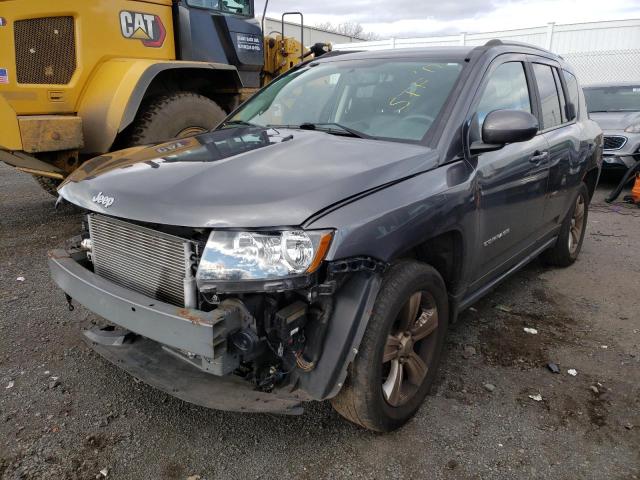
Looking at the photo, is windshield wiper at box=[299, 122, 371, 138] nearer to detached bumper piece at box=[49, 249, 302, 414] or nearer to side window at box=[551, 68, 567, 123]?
detached bumper piece at box=[49, 249, 302, 414]

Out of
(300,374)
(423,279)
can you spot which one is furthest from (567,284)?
(300,374)

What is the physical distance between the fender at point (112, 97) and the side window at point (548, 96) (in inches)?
137

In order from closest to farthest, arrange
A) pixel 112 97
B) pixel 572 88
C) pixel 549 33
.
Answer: pixel 572 88 < pixel 112 97 < pixel 549 33

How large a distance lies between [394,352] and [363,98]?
1568mm

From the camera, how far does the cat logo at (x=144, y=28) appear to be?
525cm

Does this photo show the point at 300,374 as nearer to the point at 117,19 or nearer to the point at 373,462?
the point at 373,462

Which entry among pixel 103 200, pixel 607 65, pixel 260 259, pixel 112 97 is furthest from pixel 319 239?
pixel 607 65

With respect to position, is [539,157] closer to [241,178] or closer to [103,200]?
[241,178]

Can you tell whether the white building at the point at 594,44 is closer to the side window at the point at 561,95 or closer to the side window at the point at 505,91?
the side window at the point at 561,95

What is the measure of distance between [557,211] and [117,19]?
4.58m

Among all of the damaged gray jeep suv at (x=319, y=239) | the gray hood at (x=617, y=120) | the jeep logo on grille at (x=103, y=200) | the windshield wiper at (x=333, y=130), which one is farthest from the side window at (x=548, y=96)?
the gray hood at (x=617, y=120)

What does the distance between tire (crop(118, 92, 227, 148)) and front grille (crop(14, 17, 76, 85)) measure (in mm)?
805

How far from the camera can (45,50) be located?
488 centimetres

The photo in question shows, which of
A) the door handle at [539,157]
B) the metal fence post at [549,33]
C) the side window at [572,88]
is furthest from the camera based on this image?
the metal fence post at [549,33]
